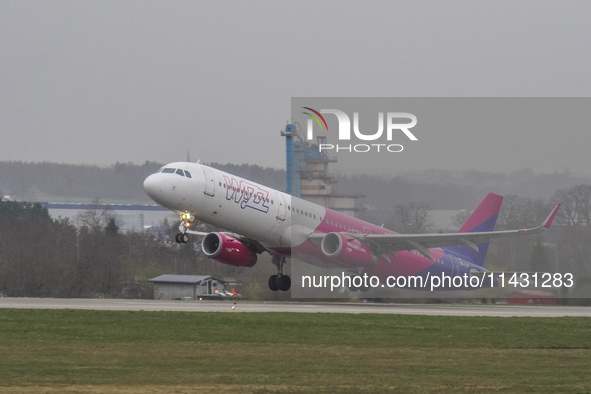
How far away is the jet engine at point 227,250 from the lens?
42938 mm

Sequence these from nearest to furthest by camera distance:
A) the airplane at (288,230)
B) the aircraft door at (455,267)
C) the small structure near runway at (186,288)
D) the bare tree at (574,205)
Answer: the airplane at (288,230), the bare tree at (574,205), the aircraft door at (455,267), the small structure near runway at (186,288)

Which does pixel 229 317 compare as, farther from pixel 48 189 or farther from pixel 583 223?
pixel 48 189

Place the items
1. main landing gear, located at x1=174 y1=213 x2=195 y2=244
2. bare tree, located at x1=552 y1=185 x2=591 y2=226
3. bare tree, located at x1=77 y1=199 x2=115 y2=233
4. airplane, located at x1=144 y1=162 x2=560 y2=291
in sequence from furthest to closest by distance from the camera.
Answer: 1. bare tree, located at x1=77 y1=199 x2=115 y2=233
2. bare tree, located at x1=552 y1=185 x2=591 y2=226
3. main landing gear, located at x1=174 y1=213 x2=195 y2=244
4. airplane, located at x1=144 y1=162 x2=560 y2=291

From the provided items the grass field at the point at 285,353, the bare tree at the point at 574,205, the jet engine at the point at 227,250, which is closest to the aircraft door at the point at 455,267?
the bare tree at the point at 574,205

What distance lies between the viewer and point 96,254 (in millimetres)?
62938

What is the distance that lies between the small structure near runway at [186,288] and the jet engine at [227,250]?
536 inches

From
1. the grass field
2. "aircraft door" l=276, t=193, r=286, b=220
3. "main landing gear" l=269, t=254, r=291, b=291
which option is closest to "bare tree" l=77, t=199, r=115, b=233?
"main landing gear" l=269, t=254, r=291, b=291

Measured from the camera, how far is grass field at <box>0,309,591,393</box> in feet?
55.6

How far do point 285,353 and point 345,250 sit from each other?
752 inches

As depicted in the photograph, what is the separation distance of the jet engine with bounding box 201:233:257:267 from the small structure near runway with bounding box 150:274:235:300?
13.6 m

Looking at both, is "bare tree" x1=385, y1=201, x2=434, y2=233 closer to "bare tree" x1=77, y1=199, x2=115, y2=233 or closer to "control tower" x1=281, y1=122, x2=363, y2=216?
"control tower" x1=281, y1=122, x2=363, y2=216

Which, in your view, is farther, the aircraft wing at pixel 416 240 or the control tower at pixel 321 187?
the control tower at pixel 321 187

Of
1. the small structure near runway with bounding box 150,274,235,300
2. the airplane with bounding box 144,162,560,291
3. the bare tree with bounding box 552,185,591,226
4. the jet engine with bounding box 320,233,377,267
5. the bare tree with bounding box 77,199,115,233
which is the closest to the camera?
the airplane with bounding box 144,162,560,291

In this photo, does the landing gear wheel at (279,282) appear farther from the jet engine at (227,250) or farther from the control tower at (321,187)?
the control tower at (321,187)
